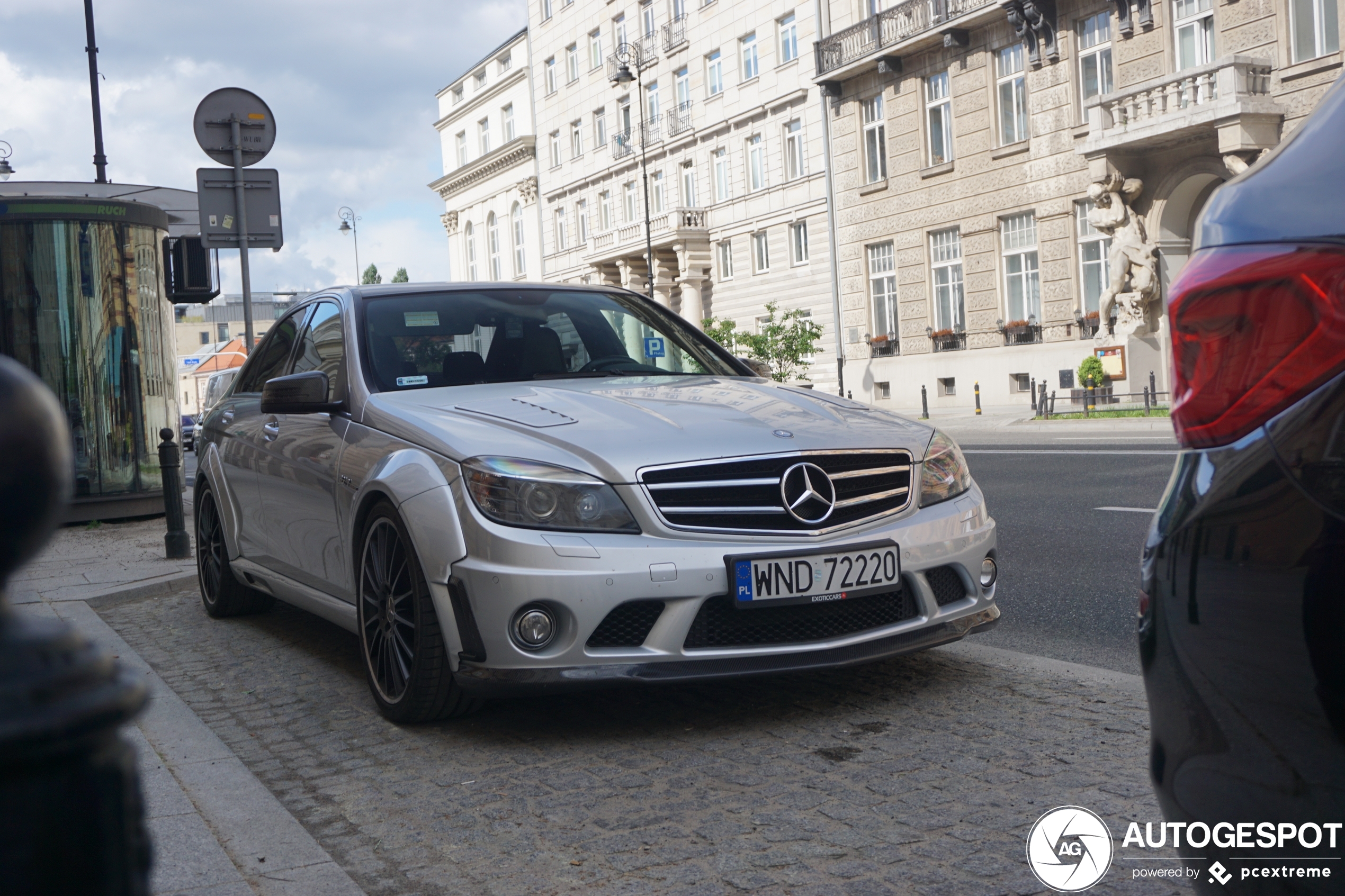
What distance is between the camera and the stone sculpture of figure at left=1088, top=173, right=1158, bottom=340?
27203 mm

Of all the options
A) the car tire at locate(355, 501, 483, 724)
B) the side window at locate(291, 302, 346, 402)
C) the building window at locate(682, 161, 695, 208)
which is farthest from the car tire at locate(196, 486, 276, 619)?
the building window at locate(682, 161, 695, 208)

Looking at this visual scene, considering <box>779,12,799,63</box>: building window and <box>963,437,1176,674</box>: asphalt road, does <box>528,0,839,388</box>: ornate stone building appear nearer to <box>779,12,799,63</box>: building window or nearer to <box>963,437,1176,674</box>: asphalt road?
<box>779,12,799,63</box>: building window

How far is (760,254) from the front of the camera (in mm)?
43312

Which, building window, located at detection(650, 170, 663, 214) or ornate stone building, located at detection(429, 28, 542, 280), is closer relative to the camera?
building window, located at detection(650, 170, 663, 214)

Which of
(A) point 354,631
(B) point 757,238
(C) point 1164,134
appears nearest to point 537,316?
(A) point 354,631

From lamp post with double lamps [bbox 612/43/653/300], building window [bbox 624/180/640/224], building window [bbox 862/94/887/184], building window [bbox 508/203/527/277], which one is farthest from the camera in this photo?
building window [bbox 508/203/527/277]

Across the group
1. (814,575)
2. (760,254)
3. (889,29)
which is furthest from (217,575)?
(760,254)

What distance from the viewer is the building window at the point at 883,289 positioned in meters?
36.3

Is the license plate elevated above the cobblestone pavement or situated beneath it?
elevated above

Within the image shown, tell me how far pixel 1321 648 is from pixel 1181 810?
0.37 m

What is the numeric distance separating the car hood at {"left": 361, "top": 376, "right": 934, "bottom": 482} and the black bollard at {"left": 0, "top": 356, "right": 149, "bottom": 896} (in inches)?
135

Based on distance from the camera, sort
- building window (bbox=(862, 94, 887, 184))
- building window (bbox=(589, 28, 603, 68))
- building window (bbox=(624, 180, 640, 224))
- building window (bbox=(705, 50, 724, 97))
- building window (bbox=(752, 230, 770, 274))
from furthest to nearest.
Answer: building window (bbox=(589, 28, 603, 68)) → building window (bbox=(624, 180, 640, 224)) → building window (bbox=(705, 50, 724, 97)) → building window (bbox=(752, 230, 770, 274)) → building window (bbox=(862, 94, 887, 184))

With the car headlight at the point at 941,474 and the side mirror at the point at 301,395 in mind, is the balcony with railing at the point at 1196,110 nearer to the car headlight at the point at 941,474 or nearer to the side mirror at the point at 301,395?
the car headlight at the point at 941,474

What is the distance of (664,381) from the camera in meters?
5.47
